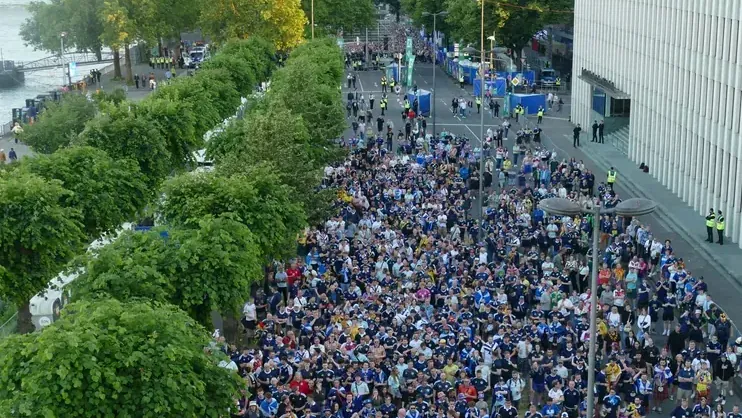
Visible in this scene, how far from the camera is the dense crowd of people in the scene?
24.7 meters

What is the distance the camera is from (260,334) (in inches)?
1157

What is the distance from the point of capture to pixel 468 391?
80.8ft

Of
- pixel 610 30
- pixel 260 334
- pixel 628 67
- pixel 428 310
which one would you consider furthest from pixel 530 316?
pixel 610 30

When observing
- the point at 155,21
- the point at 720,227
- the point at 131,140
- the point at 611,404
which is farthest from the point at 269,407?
the point at 155,21

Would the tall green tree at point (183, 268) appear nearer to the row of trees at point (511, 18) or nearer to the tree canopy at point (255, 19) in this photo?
the tree canopy at point (255, 19)

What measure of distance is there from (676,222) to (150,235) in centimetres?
2432

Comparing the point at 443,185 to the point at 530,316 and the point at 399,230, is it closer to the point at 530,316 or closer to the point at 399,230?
the point at 399,230

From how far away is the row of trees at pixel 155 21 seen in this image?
84.4 metres

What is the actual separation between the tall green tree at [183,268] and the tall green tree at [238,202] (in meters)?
2.14

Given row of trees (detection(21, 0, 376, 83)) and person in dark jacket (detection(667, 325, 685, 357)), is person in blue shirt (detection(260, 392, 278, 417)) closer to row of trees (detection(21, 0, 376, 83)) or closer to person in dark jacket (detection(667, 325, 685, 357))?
person in dark jacket (detection(667, 325, 685, 357))

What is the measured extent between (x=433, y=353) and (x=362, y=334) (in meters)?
1.91

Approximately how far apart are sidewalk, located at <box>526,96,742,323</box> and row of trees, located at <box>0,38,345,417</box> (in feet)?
40.7

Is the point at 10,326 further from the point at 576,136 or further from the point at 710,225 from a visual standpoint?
the point at 576,136

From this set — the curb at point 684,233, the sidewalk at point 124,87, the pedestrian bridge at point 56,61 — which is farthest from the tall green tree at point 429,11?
the curb at point 684,233
